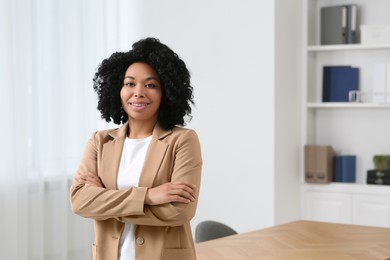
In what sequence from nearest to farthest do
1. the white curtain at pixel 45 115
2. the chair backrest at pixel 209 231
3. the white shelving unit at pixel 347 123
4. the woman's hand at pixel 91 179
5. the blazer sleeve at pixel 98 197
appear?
the blazer sleeve at pixel 98 197 → the woman's hand at pixel 91 179 → the chair backrest at pixel 209 231 → the white curtain at pixel 45 115 → the white shelving unit at pixel 347 123

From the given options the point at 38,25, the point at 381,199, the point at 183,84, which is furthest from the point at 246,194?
the point at 183,84

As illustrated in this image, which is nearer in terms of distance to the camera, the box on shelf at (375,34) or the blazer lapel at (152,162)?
the blazer lapel at (152,162)

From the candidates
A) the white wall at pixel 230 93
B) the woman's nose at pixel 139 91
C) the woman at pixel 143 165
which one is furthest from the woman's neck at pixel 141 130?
the white wall at pixel 230 93

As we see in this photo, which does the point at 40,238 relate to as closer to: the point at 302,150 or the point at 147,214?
the point at 302,150

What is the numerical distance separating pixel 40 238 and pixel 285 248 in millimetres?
1963

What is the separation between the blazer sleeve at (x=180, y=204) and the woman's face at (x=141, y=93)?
0.13 meters

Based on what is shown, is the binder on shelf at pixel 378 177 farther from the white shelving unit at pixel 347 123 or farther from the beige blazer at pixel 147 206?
the beige blazer at pixel 147 206

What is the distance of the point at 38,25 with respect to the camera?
4.56m

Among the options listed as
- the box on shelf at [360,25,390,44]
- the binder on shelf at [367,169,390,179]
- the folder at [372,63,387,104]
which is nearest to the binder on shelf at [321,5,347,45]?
the box on shelf at [360,25,390,44]

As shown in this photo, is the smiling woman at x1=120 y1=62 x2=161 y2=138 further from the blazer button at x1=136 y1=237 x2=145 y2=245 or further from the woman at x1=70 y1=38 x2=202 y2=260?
the blazer button at x1=136 y1=237 x2=145 y2=245

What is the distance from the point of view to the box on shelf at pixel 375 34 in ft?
17.0

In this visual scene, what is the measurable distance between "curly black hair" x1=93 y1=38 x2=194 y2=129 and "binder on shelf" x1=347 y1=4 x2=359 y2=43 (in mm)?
3441

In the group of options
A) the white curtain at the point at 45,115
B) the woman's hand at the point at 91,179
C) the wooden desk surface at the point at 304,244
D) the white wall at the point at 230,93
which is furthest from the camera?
the white wall at the point at 230,93

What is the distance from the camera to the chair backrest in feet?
12.1
